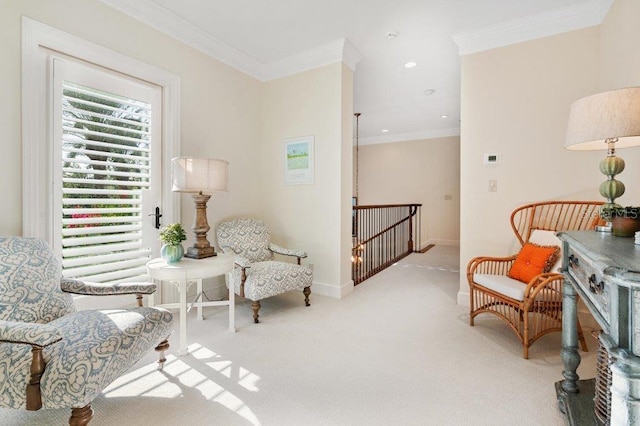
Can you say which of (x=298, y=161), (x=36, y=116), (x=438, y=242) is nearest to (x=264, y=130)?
(x=298, y=161)

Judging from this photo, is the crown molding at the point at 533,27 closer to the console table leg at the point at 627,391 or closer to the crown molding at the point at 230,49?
the crown molding at the point at 230,49

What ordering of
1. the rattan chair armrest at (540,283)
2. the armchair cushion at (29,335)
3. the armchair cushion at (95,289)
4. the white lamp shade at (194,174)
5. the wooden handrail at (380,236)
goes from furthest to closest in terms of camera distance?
1. the wooden handrail at (380,236)
2. the white lamp shade at (194,174)
3. the rattan chair armrest at (540,283)
4. the armchair cushion at (95,289)
5. the armchair cushion at (29,335)

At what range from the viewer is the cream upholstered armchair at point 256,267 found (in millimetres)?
2729

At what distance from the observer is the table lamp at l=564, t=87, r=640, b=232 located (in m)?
1.33

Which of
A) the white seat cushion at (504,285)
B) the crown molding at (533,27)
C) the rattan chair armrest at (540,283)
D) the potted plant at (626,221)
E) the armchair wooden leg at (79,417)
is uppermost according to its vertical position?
the crown molding at (533,27)

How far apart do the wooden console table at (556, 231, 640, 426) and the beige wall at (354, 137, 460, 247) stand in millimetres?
6064

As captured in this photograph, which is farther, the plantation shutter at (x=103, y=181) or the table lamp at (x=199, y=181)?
the table lamp at (x=199, y=181)


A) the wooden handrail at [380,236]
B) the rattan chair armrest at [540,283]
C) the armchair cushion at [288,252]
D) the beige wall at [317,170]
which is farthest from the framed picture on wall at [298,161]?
the rattan chair armrest at [540,283]

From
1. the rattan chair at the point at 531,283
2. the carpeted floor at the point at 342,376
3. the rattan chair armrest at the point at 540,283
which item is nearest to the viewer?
the carpeted floor at the point at 342,376

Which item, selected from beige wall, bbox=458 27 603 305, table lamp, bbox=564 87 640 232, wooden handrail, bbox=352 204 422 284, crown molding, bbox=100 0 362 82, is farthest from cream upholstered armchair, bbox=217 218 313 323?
table lamp, bbox=564 87 640 232

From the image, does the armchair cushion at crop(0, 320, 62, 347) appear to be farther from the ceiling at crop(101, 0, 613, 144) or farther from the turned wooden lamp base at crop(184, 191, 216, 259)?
the ceiling at crop(101, 0, 613, 144)

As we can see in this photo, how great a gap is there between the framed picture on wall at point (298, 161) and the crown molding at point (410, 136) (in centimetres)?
492

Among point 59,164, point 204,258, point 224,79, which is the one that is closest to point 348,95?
point 224,79

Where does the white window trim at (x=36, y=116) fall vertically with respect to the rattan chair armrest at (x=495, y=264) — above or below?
above
